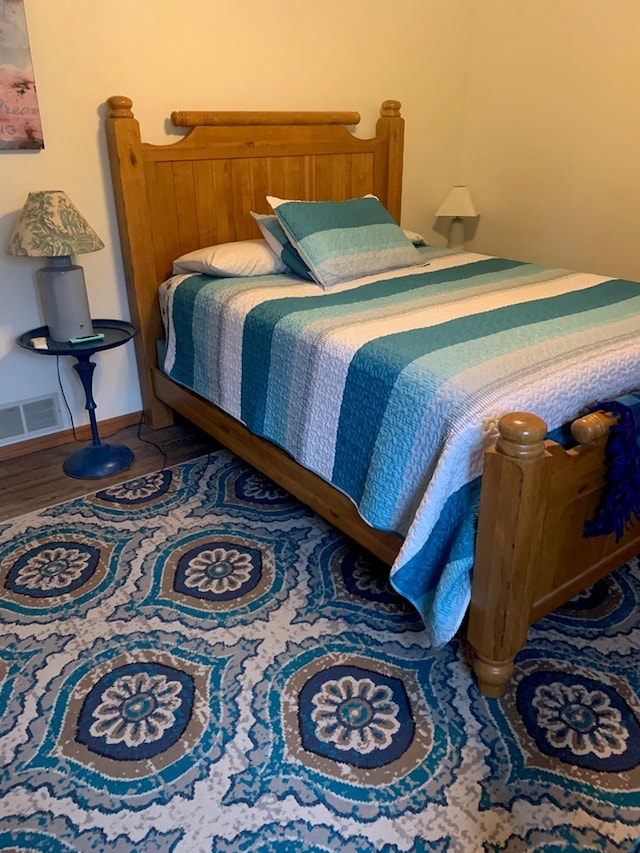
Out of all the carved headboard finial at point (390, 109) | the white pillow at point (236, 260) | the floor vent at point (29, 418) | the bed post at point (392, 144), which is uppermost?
the carved headboard finial at point (390, 109)

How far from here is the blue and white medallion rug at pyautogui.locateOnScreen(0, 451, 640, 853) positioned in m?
1.27

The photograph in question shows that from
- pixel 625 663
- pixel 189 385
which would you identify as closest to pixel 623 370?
pixel 625 663

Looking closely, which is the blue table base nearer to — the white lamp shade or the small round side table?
the small round side table

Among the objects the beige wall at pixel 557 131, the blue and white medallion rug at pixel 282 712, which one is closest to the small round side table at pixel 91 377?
the blue and white medallion rug at pixel 282 712

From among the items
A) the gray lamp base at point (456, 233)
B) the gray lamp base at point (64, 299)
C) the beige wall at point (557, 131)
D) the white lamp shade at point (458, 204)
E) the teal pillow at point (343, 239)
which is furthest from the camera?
the gray lamp base at point (456, 233)

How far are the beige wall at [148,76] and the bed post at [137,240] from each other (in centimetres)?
6

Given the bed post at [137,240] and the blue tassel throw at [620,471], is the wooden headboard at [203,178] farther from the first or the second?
the blue tassel throw at [620,471]

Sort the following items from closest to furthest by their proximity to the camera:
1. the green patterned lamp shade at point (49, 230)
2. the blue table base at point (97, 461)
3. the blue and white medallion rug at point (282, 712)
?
1. the blue and white medallion rug at point (282, 712)
2. the green patterned lamp shade at point (49, 230)
3. the blue table base at point (97, 461)

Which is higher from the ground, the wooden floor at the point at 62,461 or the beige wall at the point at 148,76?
the beige wall at the point at 148,76

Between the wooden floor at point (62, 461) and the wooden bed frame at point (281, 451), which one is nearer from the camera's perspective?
the wooden bed frame at point (281, 451)

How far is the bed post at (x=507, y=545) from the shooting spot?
1.27 meters

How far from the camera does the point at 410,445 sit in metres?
1.57

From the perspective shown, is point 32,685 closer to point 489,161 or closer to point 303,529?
point 303,529

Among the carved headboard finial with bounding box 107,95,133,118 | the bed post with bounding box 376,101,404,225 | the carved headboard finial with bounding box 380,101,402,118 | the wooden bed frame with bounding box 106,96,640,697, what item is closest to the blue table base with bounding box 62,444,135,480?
the wooden bed frame with bounding box 106,96,640,697
